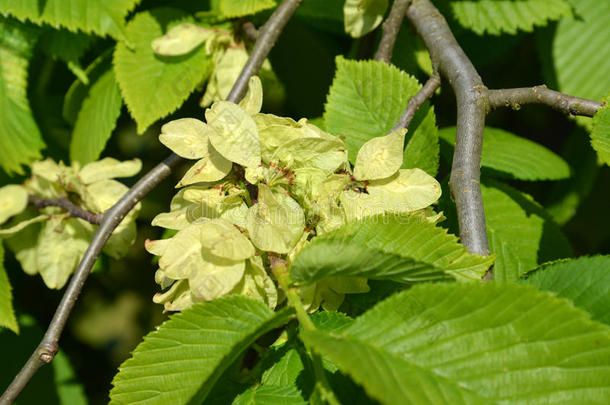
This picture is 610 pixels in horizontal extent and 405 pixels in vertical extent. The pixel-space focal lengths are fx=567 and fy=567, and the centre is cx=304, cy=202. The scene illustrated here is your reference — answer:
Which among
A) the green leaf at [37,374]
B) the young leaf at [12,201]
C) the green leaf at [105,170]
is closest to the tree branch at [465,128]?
the green leaf at [105,170]

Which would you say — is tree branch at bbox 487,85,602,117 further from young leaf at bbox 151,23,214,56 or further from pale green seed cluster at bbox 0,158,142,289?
pale green seed cluster at bbox 0,158,142,289

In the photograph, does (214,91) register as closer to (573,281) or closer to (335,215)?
(335,215)

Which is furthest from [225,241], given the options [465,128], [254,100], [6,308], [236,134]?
[6,308]

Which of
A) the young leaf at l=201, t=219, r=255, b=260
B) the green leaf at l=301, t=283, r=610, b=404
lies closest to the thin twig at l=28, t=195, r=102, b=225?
the young leaf at l=201, t=219, r=255, b=260

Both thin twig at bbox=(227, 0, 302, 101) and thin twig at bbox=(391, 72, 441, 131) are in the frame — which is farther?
thin twig at bbox=(227, 0, 302, 101)

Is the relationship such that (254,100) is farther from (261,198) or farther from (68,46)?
(68,46)

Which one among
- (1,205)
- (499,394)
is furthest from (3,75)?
(499,394)

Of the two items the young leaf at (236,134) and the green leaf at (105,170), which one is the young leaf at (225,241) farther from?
the green leaf at (105,170)
